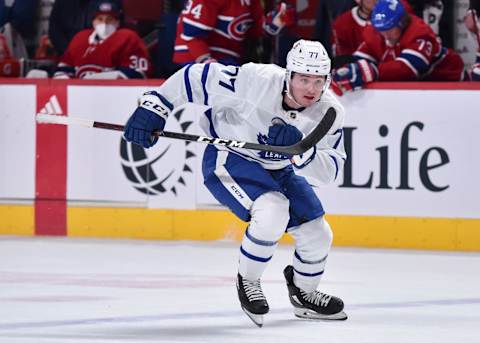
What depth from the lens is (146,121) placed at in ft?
15.5

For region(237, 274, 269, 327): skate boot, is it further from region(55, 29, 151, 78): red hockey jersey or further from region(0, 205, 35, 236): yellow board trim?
region(55, 29, 151, 78): red hockey jersey

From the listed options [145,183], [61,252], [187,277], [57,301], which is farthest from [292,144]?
[145,183]

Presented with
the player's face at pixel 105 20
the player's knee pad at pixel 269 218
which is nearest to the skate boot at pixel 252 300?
the player's knee pad at pixel 269 218

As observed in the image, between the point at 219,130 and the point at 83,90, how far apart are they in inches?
117

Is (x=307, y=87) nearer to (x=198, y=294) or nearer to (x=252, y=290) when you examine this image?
(x=252, y=290)

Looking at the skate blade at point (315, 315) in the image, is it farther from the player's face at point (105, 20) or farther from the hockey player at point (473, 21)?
the player's face at point (105, 20)

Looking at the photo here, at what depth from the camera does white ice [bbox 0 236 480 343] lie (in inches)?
170

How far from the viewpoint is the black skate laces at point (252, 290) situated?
459 centimetres

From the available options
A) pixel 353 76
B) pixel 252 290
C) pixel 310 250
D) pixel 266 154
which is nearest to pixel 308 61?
pixel 266 154

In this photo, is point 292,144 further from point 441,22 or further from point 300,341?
point 441,22

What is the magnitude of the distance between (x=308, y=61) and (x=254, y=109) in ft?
0.99

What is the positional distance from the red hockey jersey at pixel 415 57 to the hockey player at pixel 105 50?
141cm

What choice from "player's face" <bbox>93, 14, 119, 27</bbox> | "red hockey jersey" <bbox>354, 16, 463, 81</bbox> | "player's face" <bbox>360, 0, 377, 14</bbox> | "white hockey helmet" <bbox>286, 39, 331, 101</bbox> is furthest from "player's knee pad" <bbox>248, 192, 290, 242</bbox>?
"player's face" <bbox>93, 14, 119, 27</bbox>

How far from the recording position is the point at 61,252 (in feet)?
22.8
